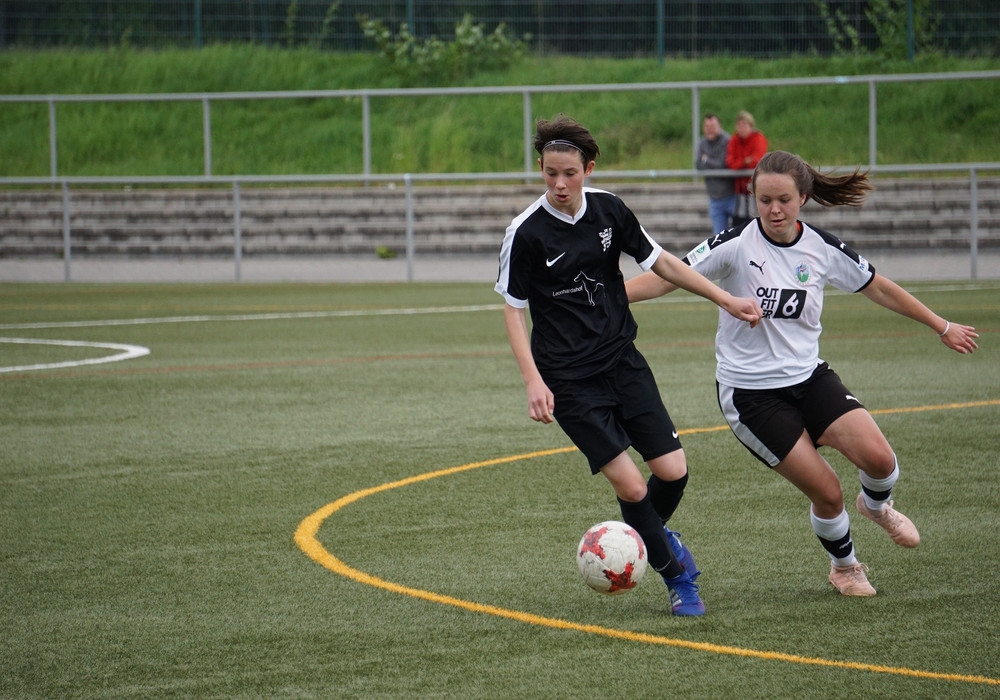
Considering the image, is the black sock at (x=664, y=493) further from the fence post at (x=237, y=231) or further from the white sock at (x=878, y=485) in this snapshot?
the fence post at (x=237, y=231)

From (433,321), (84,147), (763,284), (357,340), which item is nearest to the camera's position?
(763,284)

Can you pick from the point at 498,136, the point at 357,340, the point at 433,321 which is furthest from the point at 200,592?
the point at 498,136

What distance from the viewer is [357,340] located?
45.2ft

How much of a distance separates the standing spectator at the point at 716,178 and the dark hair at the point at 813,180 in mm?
14984

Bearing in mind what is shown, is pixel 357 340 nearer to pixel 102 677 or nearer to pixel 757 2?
pixel 102 677

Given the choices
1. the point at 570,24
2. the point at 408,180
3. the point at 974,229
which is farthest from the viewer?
the point at 570,24

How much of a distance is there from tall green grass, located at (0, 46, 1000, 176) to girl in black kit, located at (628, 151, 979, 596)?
56.4 ft

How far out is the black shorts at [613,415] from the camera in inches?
190

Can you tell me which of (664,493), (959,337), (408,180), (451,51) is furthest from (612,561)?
(451,51)

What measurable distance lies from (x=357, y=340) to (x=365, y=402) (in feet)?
13.0

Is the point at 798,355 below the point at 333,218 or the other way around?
the other way around

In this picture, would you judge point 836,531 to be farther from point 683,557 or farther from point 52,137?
point 52,137

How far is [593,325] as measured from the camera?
498 centimetres

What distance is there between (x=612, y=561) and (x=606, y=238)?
46.6 inches
